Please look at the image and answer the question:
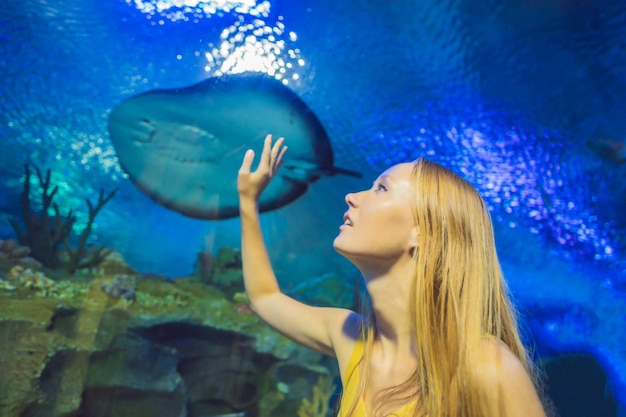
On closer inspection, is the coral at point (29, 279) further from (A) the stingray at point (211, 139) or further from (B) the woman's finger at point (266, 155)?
(B) the woman's finger at point (266, 155)

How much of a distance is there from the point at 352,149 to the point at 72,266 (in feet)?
6.14

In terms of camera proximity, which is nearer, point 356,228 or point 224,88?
point 356,228

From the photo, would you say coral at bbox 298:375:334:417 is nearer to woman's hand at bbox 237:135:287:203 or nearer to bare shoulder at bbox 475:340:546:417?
woman's hand at bbox 237:135:287:203

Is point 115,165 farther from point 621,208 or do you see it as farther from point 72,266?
point 621,208

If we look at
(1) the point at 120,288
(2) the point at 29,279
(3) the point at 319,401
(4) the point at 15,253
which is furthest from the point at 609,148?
(4) the point at 15,253

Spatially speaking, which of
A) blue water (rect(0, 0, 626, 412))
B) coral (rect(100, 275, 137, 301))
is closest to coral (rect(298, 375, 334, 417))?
blue water (rect(0, 0, 626, 412))

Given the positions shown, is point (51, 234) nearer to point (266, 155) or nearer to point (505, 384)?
point (266, 155)

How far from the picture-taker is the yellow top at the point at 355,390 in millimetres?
797

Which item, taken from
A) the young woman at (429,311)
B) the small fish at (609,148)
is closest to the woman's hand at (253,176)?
the young woman at (429,311)

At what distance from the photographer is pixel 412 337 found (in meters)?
0.89

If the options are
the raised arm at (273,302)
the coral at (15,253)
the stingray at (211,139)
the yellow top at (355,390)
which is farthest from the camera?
the stingray at (211,139)

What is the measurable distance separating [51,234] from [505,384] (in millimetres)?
2577

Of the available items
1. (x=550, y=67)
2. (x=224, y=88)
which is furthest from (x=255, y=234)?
(x=550, y=67)

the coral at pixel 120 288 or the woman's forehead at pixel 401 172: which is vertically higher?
the woman's forehead at pixel 401 172
